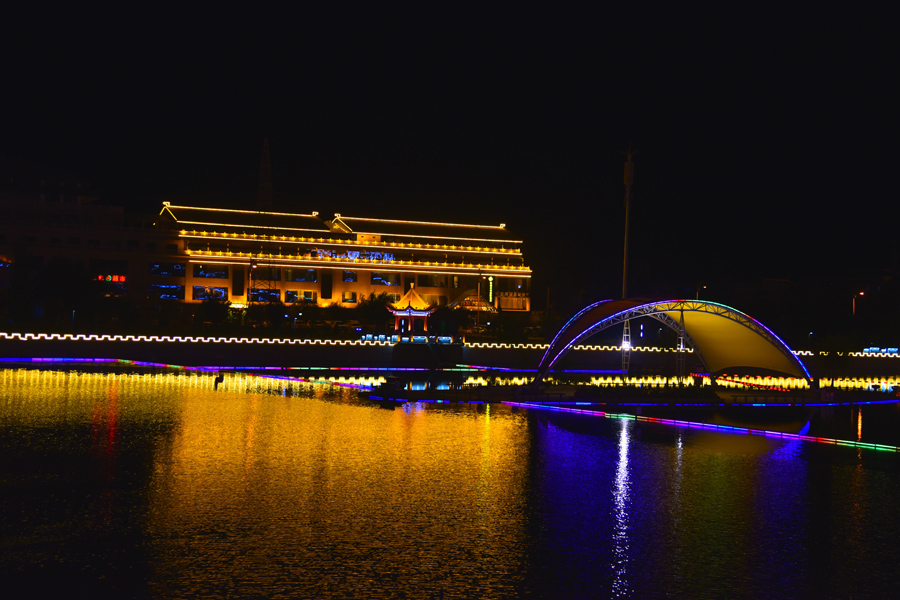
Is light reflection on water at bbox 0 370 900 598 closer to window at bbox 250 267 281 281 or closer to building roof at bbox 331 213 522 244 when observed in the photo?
window at bbox 250 267 281 281

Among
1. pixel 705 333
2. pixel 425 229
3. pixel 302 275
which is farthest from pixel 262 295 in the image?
pixel 705 333

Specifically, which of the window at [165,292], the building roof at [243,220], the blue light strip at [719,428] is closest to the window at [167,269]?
the window at [165,292]

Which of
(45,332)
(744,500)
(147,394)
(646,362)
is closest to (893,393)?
(646,362)

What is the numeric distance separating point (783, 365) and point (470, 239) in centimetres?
6960

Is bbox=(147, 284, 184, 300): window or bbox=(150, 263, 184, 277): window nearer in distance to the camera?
bbox=(147, 284, 184, 300): window

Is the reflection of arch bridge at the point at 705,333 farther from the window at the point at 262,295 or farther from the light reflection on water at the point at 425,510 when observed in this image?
the window at the point at 262,295

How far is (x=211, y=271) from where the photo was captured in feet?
298

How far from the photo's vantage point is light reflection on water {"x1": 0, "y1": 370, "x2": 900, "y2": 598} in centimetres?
1057

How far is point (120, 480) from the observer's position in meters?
15.6

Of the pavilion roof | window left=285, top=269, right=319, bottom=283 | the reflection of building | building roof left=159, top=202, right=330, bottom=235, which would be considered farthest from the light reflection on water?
window left=285, top=269, right=319, bottom=283

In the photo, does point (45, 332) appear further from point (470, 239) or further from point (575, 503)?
point (470, 239)

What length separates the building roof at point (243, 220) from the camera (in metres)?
92.7

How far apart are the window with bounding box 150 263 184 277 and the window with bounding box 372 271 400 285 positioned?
23369mm

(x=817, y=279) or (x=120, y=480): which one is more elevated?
(x=817, y=279)
